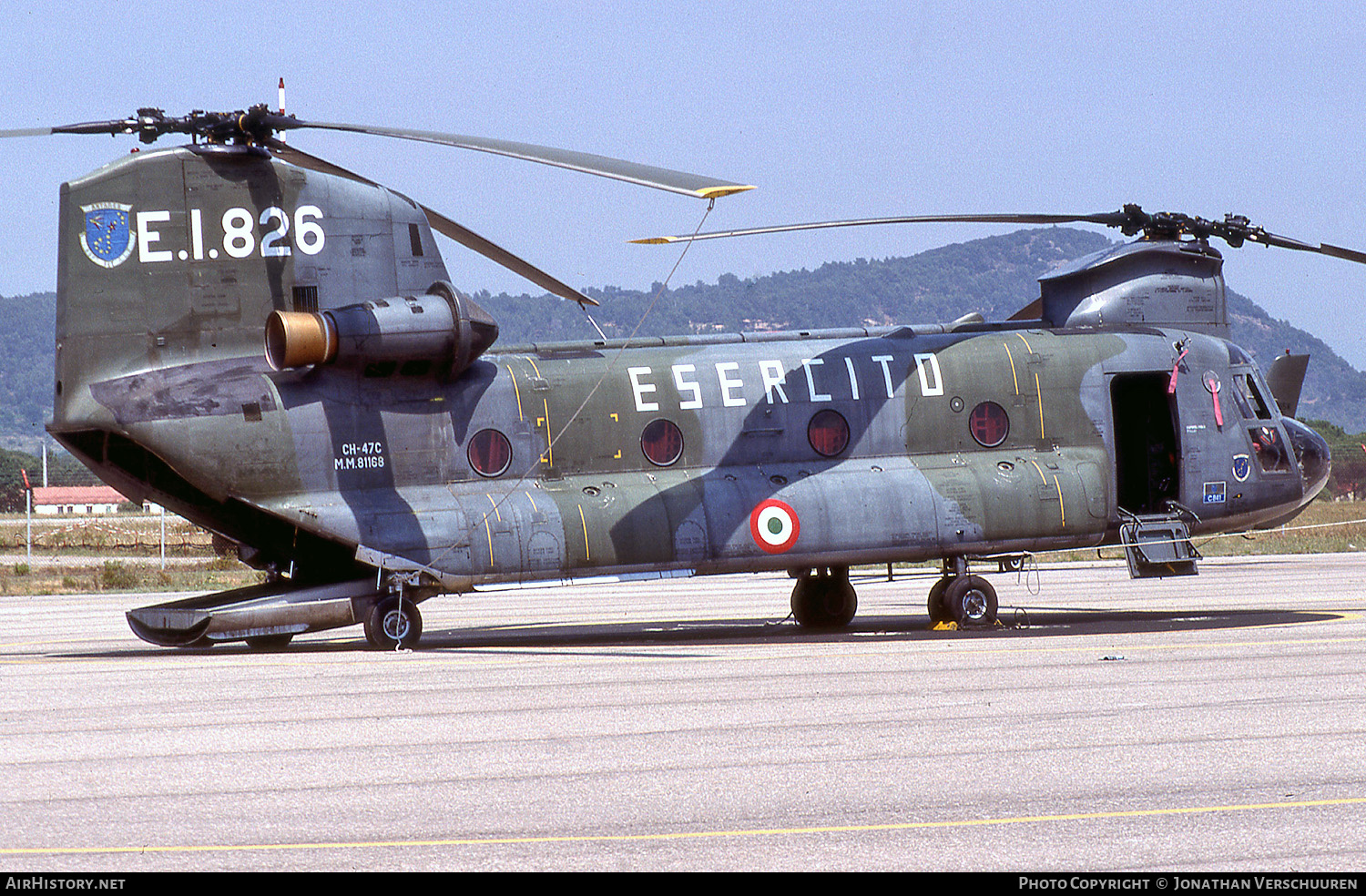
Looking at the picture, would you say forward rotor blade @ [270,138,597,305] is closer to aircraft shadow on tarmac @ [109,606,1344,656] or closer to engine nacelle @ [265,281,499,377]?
engine nacelle @ [265,281,499,377]

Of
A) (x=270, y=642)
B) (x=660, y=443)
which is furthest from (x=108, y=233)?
(x=660, y=443)

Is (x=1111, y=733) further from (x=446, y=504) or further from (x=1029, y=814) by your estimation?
(x=446, y=504)

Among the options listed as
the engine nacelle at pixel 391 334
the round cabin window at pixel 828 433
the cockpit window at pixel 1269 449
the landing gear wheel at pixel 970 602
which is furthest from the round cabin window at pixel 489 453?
the cockpit window at pixel 1269 449

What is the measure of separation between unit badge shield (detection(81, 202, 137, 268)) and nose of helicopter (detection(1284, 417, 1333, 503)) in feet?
54.6

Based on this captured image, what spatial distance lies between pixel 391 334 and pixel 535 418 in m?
2.26

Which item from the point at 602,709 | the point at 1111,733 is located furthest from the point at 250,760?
the point at 1111,733

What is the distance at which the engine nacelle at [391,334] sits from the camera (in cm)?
1692

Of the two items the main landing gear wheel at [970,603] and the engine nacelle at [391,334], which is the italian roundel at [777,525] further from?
the engine nacelle at [391,334]

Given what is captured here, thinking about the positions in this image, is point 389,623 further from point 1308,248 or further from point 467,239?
point 1308,248

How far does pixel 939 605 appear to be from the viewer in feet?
64.3

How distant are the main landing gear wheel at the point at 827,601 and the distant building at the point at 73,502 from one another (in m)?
116

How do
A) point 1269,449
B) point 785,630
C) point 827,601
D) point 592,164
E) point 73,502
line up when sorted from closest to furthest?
point 592,164 < point 785,630 < point 1269,449 < point 827,601 < point 73,502

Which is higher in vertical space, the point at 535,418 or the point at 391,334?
the point at 391,334

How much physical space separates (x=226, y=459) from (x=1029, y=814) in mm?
12229
